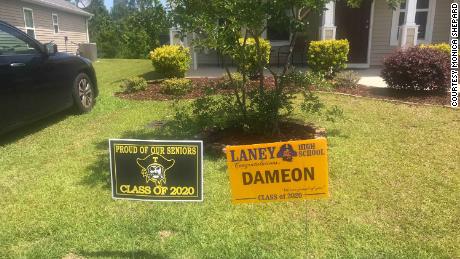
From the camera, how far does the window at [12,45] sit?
551 centimetres

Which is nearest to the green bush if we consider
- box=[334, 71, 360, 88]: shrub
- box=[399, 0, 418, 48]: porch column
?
box=[334, 71, 360, 88]: shrub

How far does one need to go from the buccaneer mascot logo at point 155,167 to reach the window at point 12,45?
3.89 meters

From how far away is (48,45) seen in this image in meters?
6.31

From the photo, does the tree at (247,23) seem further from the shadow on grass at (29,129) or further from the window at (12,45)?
the shadow on grass at (29,129)

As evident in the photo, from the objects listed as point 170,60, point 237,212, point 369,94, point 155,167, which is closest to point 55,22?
point 170,60

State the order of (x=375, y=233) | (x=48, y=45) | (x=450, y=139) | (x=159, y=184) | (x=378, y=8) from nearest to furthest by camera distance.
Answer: (x=159, y=184), (x=375, y=233), (x=450, y=139), (x=48, y=45), (x=378, y=8)

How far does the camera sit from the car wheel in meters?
7.06

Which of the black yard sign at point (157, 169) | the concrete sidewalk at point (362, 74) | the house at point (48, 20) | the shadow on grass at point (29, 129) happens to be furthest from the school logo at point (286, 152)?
the house at point (48, 20)

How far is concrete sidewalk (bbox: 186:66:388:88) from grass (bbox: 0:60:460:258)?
4.81 meters

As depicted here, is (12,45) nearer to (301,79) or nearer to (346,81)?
(301,79)

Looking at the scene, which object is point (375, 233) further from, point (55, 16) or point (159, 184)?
point (55, 16)

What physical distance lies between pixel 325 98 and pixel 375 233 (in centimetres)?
566

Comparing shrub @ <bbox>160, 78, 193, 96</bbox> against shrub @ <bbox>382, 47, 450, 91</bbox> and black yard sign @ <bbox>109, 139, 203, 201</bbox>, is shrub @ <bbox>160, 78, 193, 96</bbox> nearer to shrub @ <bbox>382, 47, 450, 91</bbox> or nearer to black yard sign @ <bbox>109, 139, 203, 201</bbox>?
shrub @ <bbox>382, 47, 450, 91</bbox>

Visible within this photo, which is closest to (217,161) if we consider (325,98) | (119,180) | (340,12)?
(119,180)
